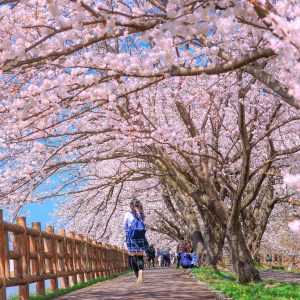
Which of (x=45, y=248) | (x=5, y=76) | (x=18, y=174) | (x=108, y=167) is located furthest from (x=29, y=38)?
(x=108, y=167)

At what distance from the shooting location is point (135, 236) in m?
11.5

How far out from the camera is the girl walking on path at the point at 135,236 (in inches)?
444

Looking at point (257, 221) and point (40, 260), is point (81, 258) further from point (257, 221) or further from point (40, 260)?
point (257, 221)

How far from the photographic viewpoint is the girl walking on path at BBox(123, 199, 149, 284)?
1127 cm

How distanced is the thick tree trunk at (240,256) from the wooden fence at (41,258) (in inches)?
147

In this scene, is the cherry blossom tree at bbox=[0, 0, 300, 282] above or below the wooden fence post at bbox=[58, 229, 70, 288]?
above

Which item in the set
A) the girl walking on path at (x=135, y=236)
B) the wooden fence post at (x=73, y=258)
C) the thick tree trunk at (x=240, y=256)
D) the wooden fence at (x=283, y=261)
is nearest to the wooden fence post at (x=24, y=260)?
the girl walking on path at (x=135, y=236)

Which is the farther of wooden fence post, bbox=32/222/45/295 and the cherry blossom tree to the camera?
wooden fence post, bbox=32/222/45/295

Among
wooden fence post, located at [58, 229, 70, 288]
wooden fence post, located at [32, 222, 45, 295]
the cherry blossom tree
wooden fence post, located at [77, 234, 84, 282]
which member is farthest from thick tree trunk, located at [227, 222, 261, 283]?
wooden fence post, located at [77, 234, 84, 282]

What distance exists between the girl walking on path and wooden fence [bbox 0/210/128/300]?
1.70m

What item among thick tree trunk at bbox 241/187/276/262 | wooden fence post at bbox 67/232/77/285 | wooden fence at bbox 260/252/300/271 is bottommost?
wooden fence at bbox 260/252/300/271

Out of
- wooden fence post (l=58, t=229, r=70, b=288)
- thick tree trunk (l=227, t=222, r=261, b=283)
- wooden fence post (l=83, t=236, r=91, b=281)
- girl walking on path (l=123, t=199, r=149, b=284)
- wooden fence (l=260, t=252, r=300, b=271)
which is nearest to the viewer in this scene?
girl walking on path (l=123, t=199, r=149, b=284)

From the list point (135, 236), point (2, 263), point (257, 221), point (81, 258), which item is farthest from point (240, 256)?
point (257, 221)

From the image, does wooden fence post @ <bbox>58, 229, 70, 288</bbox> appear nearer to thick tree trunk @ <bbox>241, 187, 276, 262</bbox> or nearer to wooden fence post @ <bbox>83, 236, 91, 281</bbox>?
wooden fence post @ <bbox>83, 236, 91, 281</bbox>
